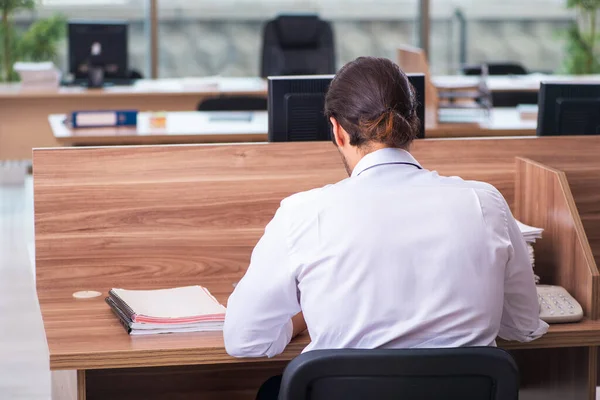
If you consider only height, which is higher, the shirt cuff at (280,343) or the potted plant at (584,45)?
the potted plant at (584,45)

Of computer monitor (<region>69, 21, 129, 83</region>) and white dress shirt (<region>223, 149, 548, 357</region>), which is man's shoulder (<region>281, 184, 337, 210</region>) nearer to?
white dress shirt (<region>223, 149, 548, 357</region>)

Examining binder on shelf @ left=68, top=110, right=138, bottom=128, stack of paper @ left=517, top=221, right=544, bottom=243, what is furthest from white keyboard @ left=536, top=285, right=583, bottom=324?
binder on shelf @ left=68, top=110, right=138, bottom=128

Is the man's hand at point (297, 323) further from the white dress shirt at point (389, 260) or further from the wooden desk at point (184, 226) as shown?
the wooden desk at point (184, 226)

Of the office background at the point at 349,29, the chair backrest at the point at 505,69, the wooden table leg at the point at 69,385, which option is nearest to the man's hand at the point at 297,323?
the wooden table leg at the point at 69,385

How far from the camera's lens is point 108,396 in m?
2.68

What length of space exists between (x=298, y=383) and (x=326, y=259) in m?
0.24

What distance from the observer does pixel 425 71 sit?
6.68 meters

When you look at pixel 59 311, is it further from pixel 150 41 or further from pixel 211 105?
pixel 150 41

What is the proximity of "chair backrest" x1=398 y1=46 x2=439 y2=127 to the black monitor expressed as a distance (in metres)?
2.29

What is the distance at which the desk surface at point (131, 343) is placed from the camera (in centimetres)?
209

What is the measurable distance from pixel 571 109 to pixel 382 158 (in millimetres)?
1579

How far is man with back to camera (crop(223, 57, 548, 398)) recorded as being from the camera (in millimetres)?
1826

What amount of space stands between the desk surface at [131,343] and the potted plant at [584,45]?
6872 mm

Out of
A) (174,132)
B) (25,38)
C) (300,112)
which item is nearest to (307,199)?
(300,112)
